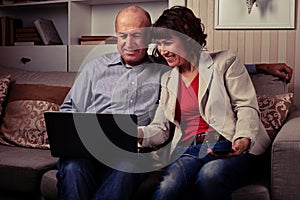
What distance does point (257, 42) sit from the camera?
8.11 ft

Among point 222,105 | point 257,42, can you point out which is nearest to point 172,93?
point 222,105

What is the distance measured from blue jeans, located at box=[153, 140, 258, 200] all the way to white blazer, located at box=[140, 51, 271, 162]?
88mm

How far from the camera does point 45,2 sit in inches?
118

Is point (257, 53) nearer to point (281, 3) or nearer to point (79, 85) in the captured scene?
point (281, 3)

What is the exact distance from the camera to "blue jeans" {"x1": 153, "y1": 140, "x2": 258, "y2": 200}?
4.96ft

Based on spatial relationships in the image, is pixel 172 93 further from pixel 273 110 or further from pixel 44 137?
pixel 44 137

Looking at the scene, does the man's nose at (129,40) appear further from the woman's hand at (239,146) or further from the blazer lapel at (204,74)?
the woman's hand at (239,146)

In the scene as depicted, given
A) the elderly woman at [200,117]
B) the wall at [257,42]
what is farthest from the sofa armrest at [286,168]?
the wall at [257,42]

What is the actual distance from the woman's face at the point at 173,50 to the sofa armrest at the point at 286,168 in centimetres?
50

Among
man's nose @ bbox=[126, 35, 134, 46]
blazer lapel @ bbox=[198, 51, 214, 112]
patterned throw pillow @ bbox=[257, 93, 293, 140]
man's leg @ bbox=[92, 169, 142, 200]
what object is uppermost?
man's nose @ bbox=[126, 35, 134, 46]

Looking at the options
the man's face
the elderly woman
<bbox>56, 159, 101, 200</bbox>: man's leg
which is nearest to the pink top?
the elderly woman

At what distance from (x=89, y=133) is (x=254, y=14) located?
1.34 meters

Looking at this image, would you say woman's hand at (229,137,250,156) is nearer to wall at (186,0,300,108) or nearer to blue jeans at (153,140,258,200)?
blue jeans at (153,140,258,200)

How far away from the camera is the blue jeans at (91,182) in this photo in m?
1.55
